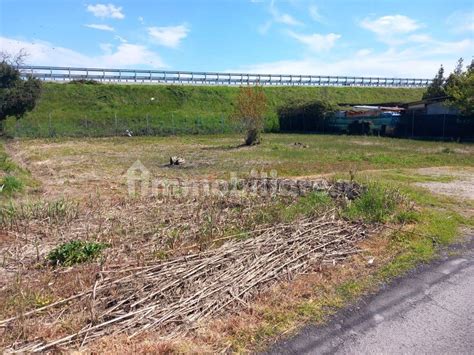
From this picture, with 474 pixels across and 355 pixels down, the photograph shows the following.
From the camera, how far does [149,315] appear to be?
3152 mm

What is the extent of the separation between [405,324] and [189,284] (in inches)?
72.5

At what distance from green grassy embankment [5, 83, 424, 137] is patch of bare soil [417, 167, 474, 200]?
15277mm

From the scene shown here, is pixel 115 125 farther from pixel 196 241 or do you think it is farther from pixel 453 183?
pixel 196 241

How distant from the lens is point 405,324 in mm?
3273

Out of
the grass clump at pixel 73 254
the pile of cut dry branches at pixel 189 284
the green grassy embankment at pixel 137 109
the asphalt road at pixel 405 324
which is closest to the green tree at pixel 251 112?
the green grassy embankment at pixel 137 109

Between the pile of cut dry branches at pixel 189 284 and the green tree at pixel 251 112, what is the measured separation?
1657 centimetres

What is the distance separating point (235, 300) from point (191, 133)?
27.1 meters

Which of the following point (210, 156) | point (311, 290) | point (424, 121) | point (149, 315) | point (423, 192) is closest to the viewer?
point (149, 315)

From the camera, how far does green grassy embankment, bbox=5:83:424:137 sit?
94.0 feet

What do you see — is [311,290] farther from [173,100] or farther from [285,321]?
[173,100]

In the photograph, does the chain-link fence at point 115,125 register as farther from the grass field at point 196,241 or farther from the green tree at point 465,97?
the grass field at point 196,241

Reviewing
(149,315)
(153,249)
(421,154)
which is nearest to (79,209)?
(153,249)

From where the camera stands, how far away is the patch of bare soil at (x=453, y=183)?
867cm

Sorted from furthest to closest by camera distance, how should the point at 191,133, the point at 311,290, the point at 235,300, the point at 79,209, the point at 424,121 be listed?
the point at 191,133
the point at 424,121
the point at 79,209
the point at 311,290
the point at 235,300
